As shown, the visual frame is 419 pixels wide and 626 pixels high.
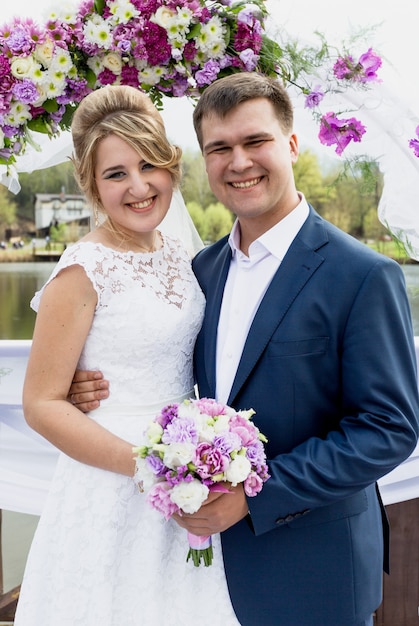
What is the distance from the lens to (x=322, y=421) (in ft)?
5.48

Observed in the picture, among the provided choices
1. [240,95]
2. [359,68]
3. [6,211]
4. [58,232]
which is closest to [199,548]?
[240,95]

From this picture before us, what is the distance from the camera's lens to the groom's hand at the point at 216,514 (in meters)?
1.48

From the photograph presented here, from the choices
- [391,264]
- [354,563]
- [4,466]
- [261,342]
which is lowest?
[4,466]

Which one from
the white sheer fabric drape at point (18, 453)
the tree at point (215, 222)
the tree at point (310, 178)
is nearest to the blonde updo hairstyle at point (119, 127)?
the white sheer fabric drape at point (18, 453)

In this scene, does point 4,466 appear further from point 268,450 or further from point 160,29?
A: point 160,29

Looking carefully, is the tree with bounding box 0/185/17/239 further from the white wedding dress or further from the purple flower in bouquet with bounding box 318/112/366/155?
the white wedding dress

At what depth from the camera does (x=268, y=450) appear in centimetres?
170

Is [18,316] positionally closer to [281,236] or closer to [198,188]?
[198,188]

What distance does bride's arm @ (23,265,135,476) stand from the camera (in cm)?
175

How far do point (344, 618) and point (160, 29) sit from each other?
1866 millimetres

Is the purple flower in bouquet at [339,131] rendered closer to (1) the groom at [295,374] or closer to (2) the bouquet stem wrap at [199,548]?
(1) the groom at [295,374]

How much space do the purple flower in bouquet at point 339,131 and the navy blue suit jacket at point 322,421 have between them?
2.50ft

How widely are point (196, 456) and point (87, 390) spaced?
0.56 metres

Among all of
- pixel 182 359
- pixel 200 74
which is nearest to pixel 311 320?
pixel 182 359
